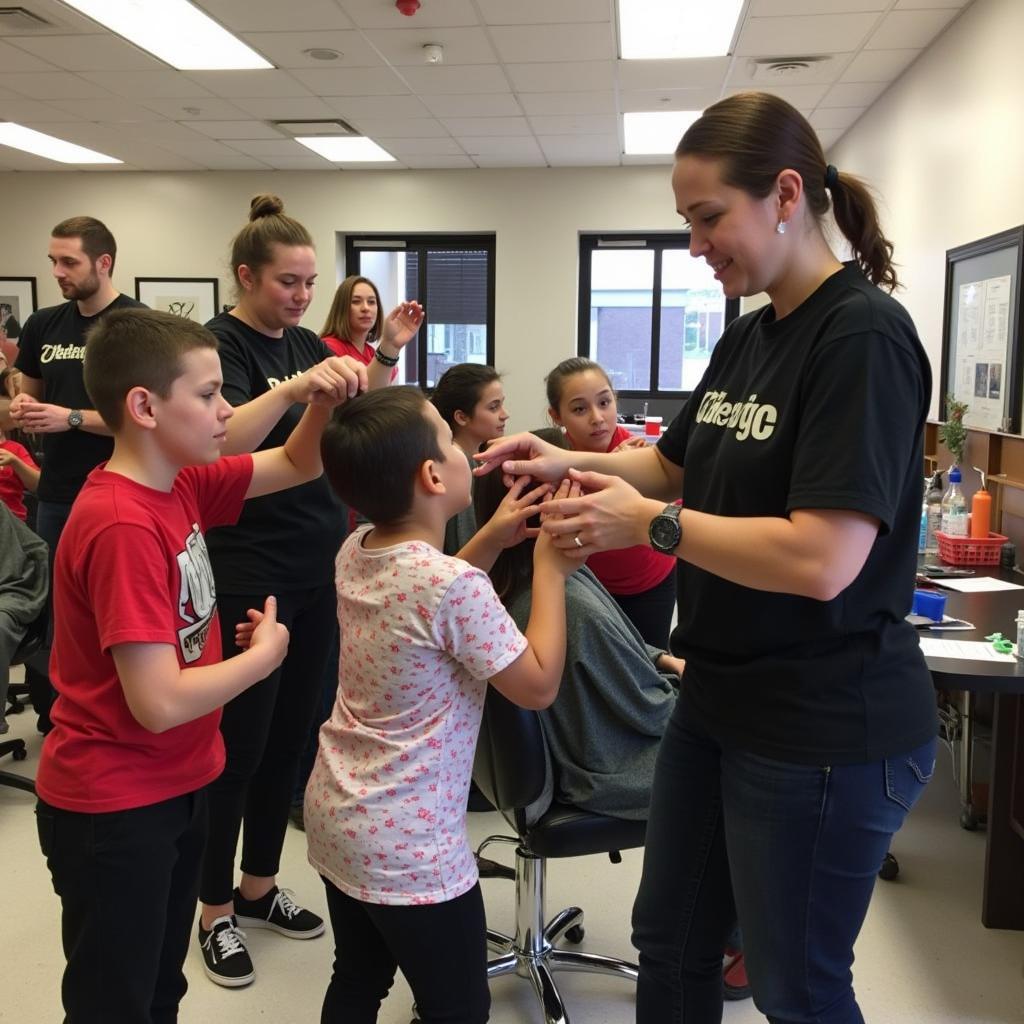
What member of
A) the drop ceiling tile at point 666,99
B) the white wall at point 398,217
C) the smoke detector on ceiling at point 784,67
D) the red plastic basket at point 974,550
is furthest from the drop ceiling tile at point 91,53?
the red plastic basket at point 974,550

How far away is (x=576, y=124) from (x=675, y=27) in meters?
1.75

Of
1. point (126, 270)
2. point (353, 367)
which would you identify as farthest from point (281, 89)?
point (353, 367)

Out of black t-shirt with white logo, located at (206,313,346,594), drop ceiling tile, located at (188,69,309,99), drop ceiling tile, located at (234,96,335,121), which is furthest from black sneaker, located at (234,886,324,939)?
drop ceiling tile, located at (234,96,335,121)

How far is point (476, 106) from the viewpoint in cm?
566

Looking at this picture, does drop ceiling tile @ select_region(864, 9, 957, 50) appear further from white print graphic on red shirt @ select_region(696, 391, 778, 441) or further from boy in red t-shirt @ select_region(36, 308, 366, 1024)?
boy in red t-shirt @ select_region(36, 308, 366, 1024)

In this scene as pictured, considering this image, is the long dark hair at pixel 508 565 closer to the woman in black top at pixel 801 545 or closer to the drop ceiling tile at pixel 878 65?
the woman in black top at pixel 801 545

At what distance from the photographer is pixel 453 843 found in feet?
4.15

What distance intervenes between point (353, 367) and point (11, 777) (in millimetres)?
2202

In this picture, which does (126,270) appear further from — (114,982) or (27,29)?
(114,982)

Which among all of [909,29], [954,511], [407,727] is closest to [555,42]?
[909,29]

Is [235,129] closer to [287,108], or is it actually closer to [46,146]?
[287,108]

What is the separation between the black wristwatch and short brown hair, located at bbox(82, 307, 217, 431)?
0.72 meters

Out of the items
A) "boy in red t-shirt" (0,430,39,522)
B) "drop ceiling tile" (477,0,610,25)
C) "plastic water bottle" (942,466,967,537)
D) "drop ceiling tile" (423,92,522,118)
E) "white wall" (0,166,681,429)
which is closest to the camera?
"plastic water bottle" (942,466,967,537)

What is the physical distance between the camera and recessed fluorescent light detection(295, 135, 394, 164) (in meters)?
6.49
